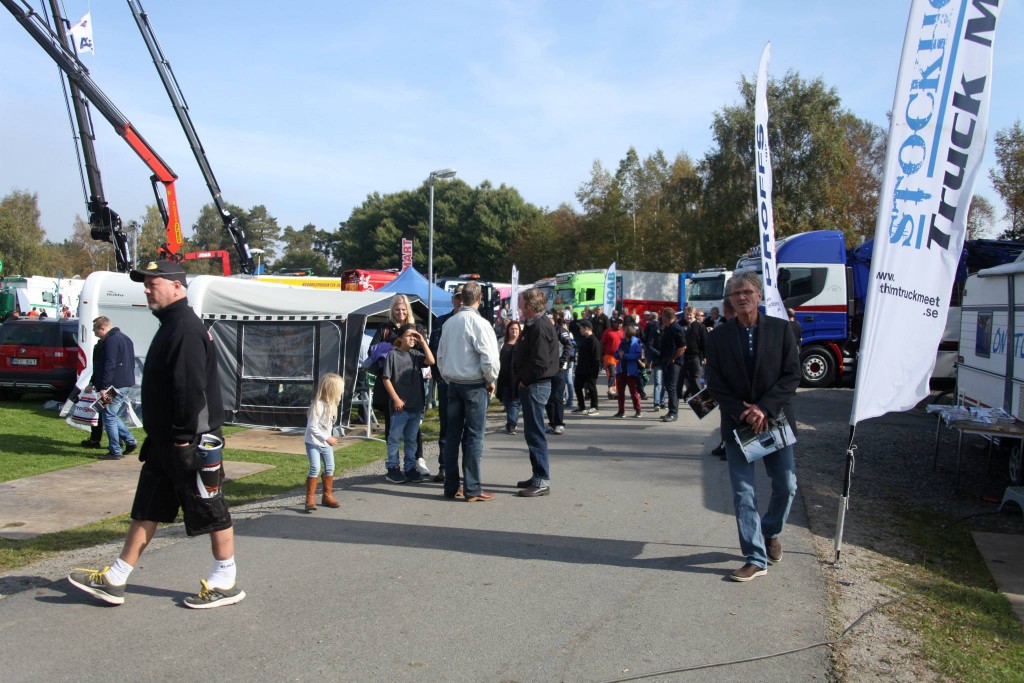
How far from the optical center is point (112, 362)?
9.74 metres

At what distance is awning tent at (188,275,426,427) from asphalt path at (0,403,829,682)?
232 inches

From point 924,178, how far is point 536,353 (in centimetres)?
370

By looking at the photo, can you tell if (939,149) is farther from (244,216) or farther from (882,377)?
(244,216)

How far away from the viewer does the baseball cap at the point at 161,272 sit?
4.28 metres

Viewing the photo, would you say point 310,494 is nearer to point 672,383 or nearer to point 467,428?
point 467,428

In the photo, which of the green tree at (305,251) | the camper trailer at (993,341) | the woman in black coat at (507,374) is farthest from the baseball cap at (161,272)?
the green tree at (305,251)

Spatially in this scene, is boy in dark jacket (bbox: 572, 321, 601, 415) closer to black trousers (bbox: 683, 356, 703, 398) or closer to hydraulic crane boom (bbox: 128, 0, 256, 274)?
black trousers (bbox: 683, 356, 703, 398)

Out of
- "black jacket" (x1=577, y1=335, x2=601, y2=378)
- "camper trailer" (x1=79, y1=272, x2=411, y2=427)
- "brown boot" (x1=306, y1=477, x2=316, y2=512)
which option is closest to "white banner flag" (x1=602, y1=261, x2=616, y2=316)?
"black jacket" (x1=577, y1=335, x2=601, y2=378)

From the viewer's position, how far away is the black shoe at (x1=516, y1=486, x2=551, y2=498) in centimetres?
714

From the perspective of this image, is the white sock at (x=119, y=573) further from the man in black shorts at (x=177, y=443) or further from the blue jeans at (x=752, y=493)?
the blue jeans at (x=752, y=493)

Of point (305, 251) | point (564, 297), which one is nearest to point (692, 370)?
point (564, 297)

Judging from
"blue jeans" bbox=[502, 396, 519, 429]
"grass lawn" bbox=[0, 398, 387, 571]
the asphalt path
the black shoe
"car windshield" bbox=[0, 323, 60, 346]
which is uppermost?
"car windshield" bbox=[0, 323, 60, 346]

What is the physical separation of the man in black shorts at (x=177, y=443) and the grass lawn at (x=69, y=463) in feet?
5.14

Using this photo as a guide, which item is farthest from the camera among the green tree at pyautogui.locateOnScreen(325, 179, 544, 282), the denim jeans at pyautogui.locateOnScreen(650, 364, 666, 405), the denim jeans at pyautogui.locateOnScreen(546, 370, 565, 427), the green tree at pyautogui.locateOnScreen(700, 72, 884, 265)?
the green tree at pyautogui.locateOnScreen(325, 179, 544, 282)
